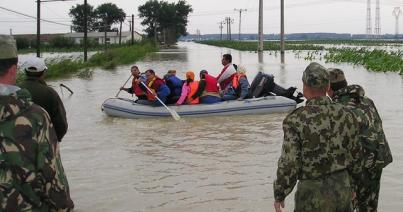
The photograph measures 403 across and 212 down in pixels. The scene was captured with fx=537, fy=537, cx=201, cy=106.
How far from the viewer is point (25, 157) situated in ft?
7.64

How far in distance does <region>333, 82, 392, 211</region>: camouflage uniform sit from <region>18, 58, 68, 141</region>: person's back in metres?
2.31

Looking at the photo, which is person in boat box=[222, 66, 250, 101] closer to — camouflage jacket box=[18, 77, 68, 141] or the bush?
camouflage jacket box=[18, 77, 68, 141]

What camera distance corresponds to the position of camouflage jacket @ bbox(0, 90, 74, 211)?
90.7 inches

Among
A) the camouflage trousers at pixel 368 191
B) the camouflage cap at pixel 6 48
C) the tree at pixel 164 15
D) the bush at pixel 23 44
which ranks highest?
the tree at pixel 164 15

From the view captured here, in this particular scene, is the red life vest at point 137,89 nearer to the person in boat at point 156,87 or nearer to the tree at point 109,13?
the person in boat at point 156,87

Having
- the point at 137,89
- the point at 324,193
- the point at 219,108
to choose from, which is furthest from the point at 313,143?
the point at 137,89

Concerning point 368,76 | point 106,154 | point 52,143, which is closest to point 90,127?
point 106,154

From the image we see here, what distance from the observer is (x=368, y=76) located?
77.3ft

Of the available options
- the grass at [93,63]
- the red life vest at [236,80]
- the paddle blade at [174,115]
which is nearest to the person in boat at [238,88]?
the red life vest at [236,80]

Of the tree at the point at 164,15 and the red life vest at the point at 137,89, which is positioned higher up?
the tree at the point at 164,15

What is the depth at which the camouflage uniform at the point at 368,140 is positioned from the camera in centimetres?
378

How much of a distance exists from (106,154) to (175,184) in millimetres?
2414

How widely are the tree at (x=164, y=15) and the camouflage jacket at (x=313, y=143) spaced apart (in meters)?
99.9

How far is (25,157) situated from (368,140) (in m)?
2.42
